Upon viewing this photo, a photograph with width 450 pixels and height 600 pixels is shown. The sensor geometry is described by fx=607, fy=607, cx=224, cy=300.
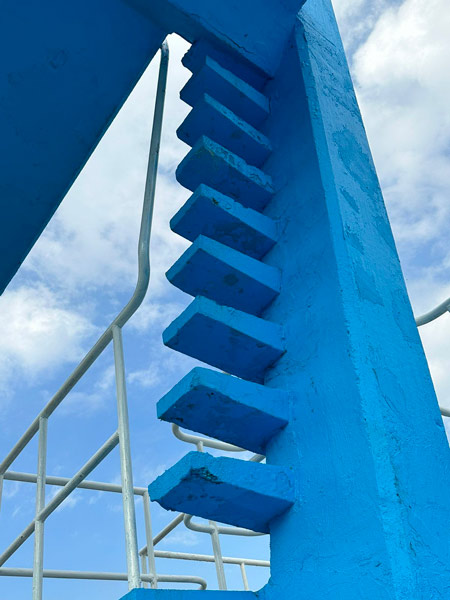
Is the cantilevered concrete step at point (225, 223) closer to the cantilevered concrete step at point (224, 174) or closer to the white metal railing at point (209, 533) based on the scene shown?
the cantilevered concrete step at point (224, 174)

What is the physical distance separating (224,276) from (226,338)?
19 centimetres

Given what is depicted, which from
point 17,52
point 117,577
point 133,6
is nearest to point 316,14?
point 133,6

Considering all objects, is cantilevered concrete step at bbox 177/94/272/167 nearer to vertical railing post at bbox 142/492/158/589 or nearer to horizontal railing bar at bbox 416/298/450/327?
horizontal railing bar at bbox 416/298/450/327

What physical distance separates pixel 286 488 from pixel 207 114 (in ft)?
3.52

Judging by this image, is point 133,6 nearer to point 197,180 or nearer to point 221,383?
point 197,180

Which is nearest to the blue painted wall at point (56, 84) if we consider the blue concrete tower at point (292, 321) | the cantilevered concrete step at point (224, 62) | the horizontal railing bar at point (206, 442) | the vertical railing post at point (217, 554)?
the blue concrete tower at point (292, 321)

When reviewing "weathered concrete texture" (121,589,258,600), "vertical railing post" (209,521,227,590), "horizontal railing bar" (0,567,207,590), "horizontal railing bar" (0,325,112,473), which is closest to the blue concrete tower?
"weathered concrete texture" (121,589,258,600)

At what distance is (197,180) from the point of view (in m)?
1.67

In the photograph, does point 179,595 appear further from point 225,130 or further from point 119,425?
point 225,130

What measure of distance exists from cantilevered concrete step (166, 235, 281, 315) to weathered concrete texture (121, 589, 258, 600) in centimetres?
65

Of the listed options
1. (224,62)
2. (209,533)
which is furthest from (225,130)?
(209,533)

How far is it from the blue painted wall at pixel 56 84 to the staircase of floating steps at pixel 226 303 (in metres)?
0.22

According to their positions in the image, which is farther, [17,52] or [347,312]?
[17,52]

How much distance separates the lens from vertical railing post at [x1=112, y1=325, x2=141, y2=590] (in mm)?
1114
